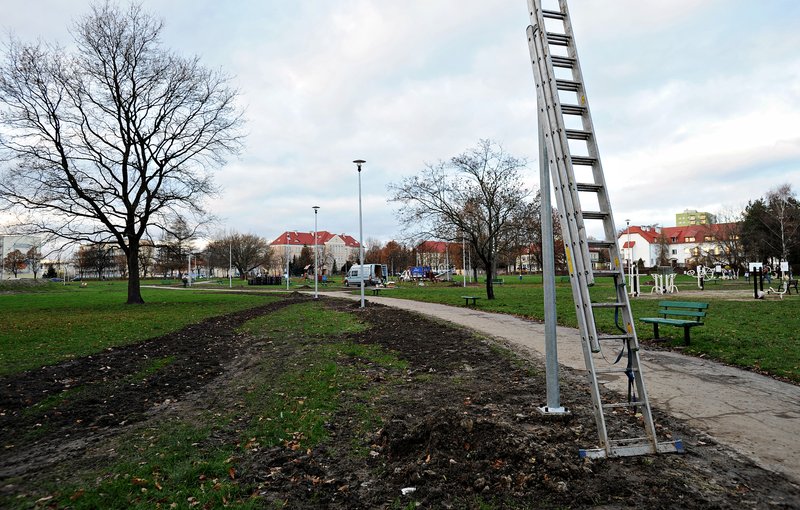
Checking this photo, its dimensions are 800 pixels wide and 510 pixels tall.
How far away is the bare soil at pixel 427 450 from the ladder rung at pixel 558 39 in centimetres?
400

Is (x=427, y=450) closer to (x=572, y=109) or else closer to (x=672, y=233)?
(x=572, y=109)

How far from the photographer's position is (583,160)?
429 cm

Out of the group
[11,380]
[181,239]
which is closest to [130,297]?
[181,239]

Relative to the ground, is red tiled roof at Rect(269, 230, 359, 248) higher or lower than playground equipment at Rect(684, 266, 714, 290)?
higher

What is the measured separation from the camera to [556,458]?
3807 millimetres

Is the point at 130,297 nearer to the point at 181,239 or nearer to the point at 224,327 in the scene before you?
the point at 181,239

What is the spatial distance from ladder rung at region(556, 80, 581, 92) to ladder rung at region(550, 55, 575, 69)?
0.26m

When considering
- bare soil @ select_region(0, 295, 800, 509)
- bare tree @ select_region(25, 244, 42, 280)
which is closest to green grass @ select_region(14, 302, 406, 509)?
bare soil @ select_region(0, 295, 800, 509)

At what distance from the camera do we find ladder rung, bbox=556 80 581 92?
4491 mm

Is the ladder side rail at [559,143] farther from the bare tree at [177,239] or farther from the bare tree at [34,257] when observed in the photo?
the bare tree at [34,257]

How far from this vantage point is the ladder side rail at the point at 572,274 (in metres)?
3.77

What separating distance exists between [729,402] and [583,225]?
12.2ft

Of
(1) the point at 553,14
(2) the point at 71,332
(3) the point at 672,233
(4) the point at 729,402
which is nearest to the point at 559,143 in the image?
(1) the point at 553,14

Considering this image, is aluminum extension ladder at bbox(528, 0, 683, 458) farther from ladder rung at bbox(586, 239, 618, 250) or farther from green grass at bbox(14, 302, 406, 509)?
green grass at bbox(14, 302, 406, 509)
